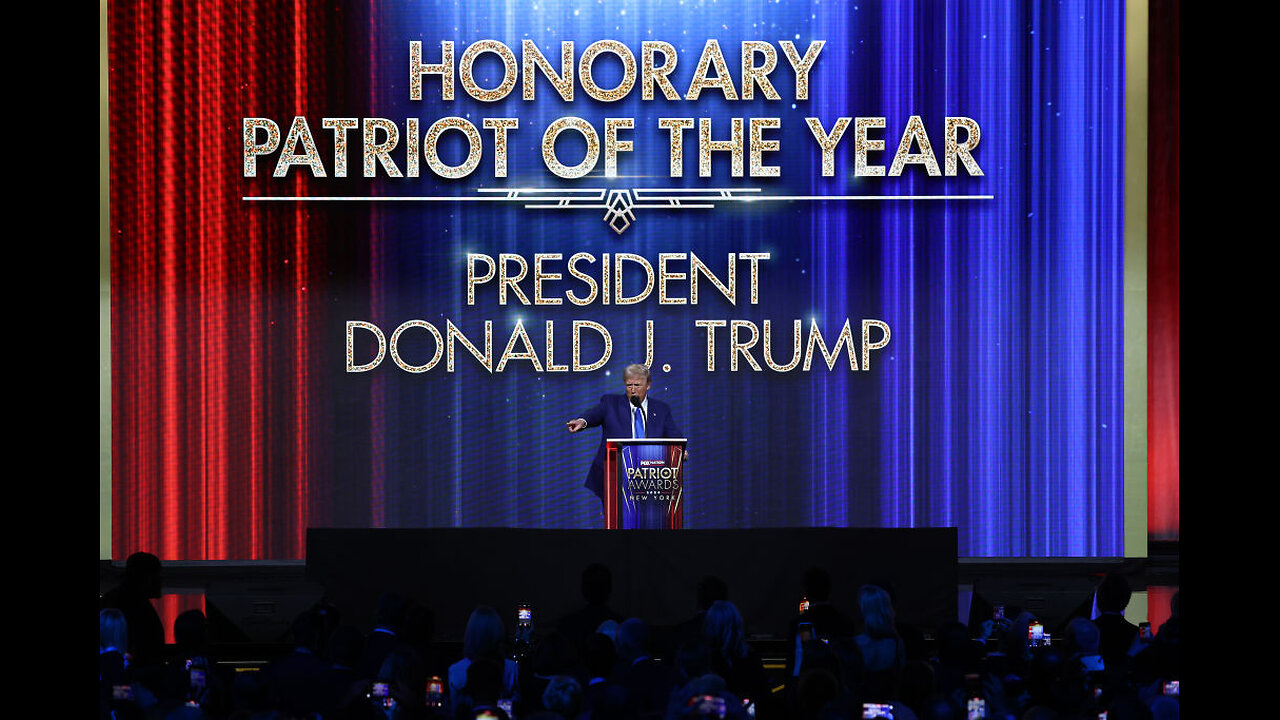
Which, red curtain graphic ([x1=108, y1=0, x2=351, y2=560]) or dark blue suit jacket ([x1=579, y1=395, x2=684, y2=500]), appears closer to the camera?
dark blue suit jacket ([x1=579, y1=395, x2=684, y2=500])

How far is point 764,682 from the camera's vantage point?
17.1 ft

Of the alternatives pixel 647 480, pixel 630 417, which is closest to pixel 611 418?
pixel 630 417

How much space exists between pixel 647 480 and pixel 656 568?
0.50 meters

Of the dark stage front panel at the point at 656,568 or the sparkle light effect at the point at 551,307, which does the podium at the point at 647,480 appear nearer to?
the dark stage front panel at the point at 656,568

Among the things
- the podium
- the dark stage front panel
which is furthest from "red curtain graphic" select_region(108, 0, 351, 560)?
the podium

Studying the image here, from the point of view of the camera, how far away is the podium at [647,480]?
821cm

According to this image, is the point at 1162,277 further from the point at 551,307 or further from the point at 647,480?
the point at 647,480

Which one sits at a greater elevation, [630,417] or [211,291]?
[211,291]

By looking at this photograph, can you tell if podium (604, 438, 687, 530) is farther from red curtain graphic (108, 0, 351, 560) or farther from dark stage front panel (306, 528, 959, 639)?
red curtain graphic (108, 0, 351, 560)

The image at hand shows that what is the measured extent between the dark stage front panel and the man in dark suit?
1.44 metres

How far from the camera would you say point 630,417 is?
33.4 ft

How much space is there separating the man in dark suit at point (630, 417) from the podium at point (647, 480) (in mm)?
1085

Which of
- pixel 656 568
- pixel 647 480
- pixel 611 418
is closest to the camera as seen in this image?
pixel 656 568

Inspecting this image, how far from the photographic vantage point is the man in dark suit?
376 inches
